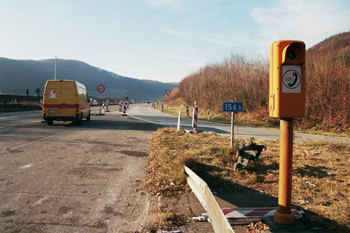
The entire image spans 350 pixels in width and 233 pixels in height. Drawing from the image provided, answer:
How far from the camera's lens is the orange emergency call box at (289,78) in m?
3.05

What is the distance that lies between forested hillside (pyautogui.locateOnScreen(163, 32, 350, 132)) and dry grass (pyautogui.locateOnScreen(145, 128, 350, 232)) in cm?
912

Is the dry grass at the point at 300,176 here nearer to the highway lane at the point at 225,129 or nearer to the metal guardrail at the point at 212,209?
the metal guardrail at the point at 212,209

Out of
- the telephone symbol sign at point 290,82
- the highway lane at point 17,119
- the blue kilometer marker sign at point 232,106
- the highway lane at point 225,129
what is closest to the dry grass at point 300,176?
the blue kilometer marker sign at point 232,106

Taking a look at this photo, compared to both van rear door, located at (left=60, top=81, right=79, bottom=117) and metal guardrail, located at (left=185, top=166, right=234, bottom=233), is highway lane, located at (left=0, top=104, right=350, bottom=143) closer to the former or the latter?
van rear door, located at (left=60, top=81, right=79, bottom=117)

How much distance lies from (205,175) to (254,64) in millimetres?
22362

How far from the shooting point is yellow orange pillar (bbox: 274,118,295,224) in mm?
3090

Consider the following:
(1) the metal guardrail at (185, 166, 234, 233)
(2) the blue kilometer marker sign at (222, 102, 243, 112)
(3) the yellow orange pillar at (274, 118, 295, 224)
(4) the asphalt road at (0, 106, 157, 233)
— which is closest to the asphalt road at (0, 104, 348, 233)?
(4) the asphalt road at (0, 106, 157, 233)

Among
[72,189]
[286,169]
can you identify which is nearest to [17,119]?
[72,189]

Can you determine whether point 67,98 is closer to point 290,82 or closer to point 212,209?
point 212,209

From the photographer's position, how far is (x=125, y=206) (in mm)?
4508

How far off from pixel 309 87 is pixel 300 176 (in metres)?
13.5

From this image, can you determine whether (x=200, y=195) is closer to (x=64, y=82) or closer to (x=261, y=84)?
(x=64, y=82)

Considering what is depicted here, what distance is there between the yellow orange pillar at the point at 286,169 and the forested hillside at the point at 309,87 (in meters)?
14.3

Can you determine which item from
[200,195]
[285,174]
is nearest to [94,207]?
[200,195]
